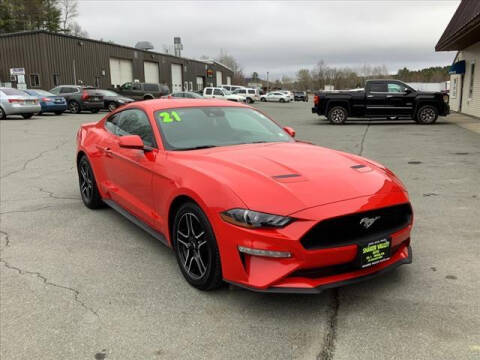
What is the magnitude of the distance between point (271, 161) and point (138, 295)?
4.90 feet

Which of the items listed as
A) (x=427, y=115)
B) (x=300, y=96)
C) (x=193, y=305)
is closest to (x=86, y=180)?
(x=193, y=305)

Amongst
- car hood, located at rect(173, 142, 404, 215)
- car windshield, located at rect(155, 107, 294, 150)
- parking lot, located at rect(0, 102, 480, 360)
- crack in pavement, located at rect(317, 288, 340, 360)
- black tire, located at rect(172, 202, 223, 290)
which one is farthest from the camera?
car windshield, located at rect(155, 107, 294, 150)

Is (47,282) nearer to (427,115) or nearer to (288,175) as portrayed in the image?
(288,175)

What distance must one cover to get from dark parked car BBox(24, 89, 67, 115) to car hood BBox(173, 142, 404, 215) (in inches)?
848

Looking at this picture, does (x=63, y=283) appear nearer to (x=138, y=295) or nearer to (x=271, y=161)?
(x=138, y=295)

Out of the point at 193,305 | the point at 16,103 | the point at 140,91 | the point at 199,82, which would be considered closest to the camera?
the point at 193,305

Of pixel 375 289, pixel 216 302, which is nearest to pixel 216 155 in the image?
pixel 216 302

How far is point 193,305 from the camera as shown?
3.16 metres

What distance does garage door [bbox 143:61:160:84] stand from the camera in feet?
160

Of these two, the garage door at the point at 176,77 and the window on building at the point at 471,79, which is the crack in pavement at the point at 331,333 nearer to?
the window on building at the point at 471,79

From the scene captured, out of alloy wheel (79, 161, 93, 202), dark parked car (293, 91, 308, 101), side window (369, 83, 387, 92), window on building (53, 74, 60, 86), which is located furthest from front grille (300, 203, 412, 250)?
dark parked car (293, 91, 308, 101)

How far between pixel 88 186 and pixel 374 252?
13.2ft

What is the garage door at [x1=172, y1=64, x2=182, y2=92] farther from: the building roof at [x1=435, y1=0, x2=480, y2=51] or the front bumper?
the front bumper

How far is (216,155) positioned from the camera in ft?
11.9
